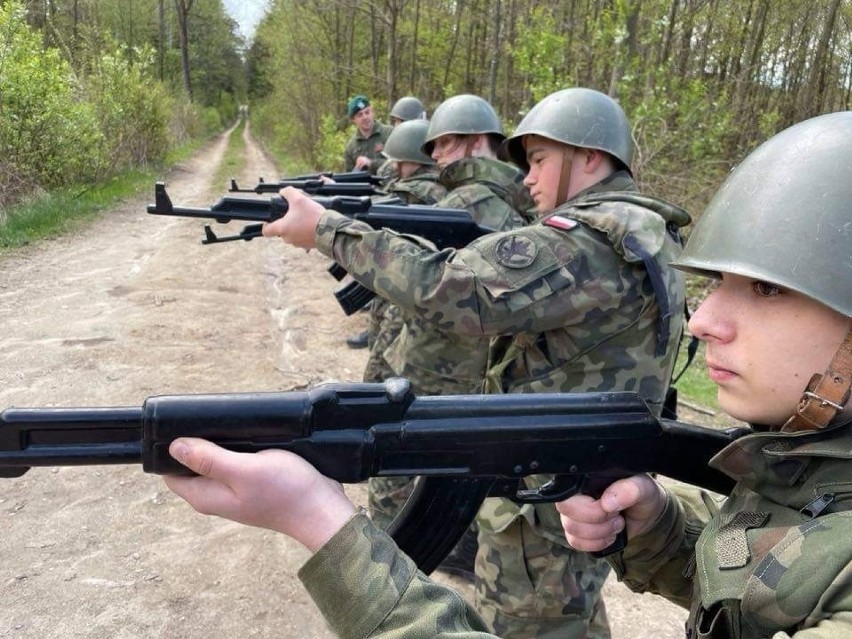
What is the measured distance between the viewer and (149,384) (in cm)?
575

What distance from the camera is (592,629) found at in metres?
2.71

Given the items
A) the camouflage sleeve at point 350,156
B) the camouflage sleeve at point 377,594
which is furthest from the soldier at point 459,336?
the camouflage sleeve at point 350,156

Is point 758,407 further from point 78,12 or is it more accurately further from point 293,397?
point 78,12

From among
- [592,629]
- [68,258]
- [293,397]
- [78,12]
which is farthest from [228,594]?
[78,12]

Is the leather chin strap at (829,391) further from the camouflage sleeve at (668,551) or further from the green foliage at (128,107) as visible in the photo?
the green foliage at (128,107)

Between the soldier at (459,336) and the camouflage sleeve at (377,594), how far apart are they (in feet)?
7.17

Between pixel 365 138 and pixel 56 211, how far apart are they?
5.60m

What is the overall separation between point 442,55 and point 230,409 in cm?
1957

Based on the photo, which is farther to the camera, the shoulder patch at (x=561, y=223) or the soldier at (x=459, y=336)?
the soldier at (x=459, y=336)

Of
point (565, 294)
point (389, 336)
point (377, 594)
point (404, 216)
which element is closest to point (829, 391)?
point (377, 594)

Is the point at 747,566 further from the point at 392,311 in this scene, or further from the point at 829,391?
the point at 392,311

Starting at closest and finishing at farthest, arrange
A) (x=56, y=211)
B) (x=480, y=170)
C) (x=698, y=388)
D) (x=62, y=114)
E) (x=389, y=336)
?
(x=480, y=170) < (x=389, y=336) < (x=698, y=388) < (x=56, y=211) < (x=62, y=114)

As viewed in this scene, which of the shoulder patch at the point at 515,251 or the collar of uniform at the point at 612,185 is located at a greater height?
the collar of uniform at the point at 612,185

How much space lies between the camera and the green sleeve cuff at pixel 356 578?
1213 mm
